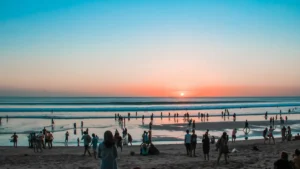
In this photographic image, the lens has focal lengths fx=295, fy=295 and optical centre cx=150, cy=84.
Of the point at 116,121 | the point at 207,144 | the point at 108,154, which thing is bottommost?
the point at 116,121

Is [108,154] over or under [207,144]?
over

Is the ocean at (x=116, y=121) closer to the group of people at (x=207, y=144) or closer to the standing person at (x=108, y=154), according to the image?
the group of people at (x=207, y=144)

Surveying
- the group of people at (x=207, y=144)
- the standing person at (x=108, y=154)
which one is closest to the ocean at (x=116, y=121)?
the group of people at (x=207, y=144)

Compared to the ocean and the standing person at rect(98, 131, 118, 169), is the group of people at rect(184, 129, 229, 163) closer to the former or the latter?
the standing person at rect(98, 131, 118, 169)

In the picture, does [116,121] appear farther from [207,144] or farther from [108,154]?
[108,154]

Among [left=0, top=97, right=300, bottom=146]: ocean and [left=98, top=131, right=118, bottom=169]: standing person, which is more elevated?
[left=98, top=131, right=118, bottom=169]: standing person

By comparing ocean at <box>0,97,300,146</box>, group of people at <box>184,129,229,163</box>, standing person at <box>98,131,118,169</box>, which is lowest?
ocean at <box>0,97,300,146</box>

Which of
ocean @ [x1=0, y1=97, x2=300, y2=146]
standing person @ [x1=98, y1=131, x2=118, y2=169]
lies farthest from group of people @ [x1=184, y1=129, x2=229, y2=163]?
ocean @ [x1=0, y1=97, x2=300, y2=146]

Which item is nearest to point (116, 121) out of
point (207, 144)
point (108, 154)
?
point (207, 144)

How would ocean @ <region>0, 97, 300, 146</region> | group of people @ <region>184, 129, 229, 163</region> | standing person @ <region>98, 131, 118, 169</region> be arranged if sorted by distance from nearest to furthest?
1. standing person @ <region>98, 131, 118, 169</region>
2. group of people @ <region>184, 129, 229, 163</region>
3. ocean @ <region>0, 97, 300, 146</region>

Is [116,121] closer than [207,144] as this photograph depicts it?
No

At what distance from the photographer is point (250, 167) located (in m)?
12.9

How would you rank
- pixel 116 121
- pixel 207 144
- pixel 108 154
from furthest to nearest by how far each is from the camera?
1. pixel 116 121
2. pixel 207 144
3. pixel 108 154

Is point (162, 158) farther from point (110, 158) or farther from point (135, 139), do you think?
point (135, 139)
